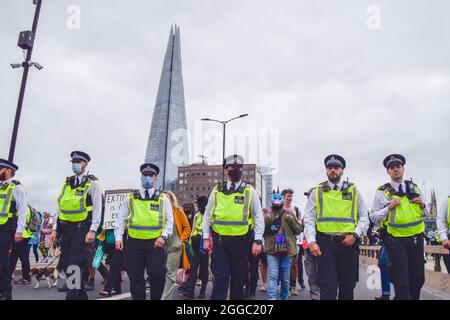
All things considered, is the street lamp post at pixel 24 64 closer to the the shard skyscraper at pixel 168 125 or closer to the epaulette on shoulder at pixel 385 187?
the epaulette on shoulder at pixel 385 187

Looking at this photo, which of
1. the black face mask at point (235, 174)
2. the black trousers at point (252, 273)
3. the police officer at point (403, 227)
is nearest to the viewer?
the police officer at point (403, 227)

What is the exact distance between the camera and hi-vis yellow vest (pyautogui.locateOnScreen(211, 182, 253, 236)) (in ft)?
17.7

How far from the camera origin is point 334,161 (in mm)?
5441

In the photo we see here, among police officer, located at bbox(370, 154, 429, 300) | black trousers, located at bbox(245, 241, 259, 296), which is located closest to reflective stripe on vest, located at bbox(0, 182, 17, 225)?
black trousers, located at bbox(245, 241, 259, 296)

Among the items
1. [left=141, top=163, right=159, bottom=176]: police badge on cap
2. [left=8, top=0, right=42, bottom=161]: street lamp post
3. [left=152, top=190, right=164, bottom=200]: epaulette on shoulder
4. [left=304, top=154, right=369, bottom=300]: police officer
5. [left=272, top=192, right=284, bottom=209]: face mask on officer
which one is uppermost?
[left=8, top=0, right=42, bottom=161]: street lamp post

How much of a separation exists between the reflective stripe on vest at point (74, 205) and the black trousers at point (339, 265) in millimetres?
3320

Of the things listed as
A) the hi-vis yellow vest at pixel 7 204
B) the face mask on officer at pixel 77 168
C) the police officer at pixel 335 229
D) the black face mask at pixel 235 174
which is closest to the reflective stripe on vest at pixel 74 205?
the face mask on officer at pixel 77 168

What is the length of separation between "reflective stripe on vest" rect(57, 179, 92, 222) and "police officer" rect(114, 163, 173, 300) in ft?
1.95

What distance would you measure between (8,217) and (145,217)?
230 centimetres

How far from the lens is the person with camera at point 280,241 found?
7.02m

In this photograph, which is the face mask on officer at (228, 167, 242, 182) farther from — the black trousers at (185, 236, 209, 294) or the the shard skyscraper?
the the shard skyscraper

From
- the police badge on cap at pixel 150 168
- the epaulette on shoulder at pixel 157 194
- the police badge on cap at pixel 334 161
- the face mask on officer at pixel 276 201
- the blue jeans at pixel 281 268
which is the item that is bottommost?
the blue jeans at pixel 281 268
